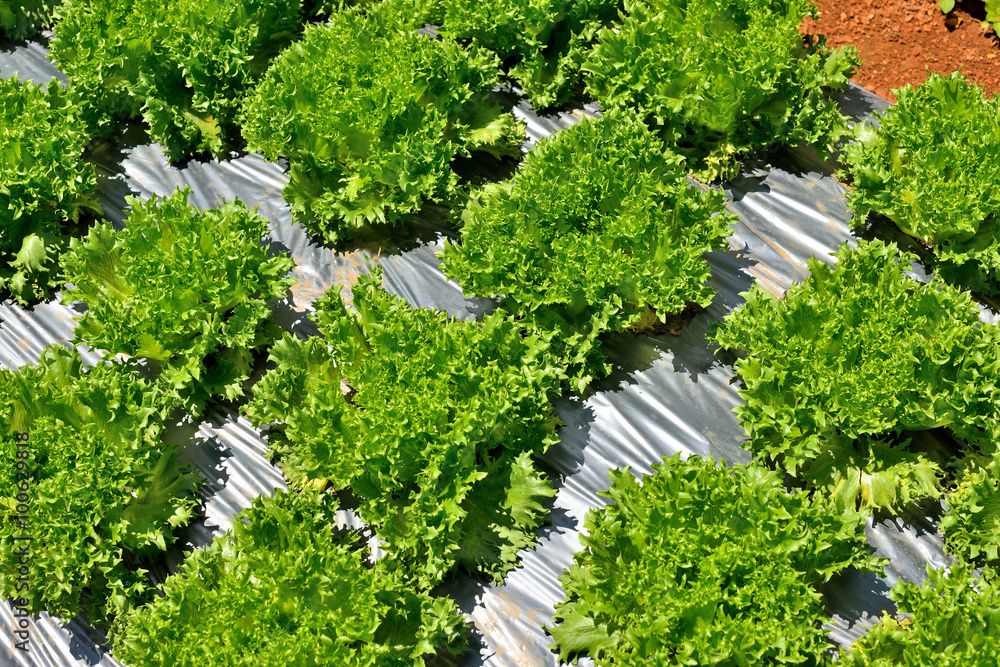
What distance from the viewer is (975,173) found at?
19.6 feet

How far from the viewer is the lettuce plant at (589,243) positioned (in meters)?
5.71

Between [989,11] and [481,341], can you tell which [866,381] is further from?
[989,11]

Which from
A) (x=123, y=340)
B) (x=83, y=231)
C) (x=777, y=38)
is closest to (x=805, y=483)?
(x=777, y=38)

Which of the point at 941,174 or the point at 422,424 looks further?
the point at 941,174

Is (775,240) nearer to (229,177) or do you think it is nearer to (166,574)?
(229,177)

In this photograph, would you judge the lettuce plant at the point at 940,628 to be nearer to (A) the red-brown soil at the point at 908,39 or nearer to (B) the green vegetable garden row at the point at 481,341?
(B) the green vegetable garden row at the point at 481,341

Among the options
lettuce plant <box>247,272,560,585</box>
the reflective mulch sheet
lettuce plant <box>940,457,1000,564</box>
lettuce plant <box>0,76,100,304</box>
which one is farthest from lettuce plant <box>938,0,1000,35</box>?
lettuce plant <box>0,76,100,304</box>

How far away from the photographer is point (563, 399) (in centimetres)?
593

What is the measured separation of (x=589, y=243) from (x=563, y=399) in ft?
3.72

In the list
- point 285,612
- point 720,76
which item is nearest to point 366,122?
point 720,76

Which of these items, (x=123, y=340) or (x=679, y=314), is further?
(x=679, y=314)

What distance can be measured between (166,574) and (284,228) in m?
2.88

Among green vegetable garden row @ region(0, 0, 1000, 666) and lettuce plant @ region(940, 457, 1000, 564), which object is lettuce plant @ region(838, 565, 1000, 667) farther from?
lettuce plant @ region(940, 457, 1000, 564)

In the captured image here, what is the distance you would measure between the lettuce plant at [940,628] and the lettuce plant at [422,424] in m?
2.08
